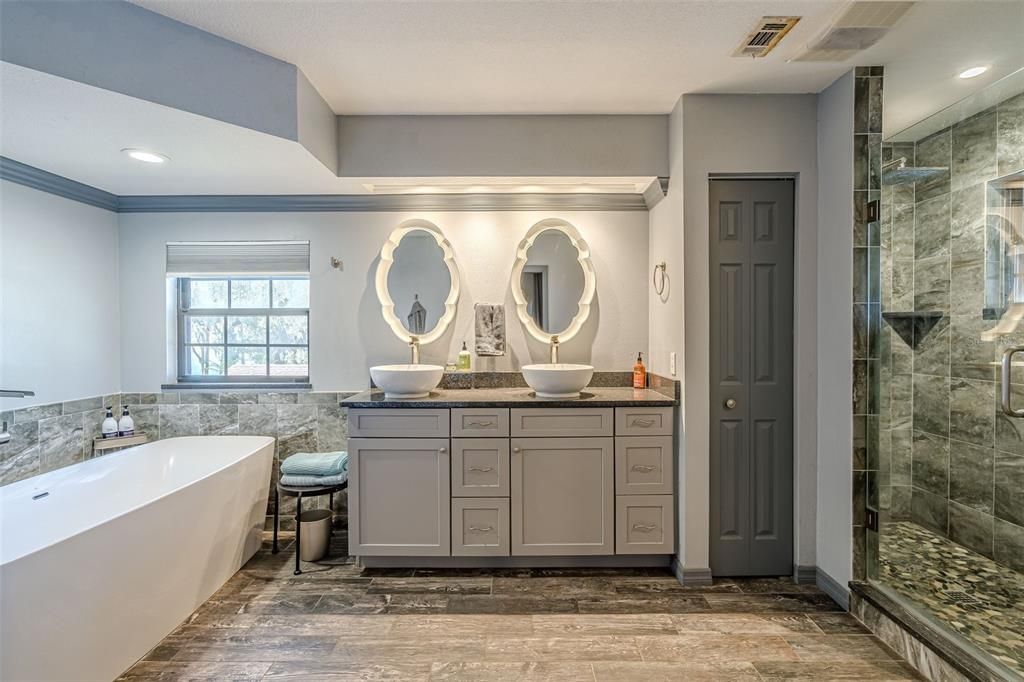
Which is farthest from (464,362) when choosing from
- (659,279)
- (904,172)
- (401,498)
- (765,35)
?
(904,172)

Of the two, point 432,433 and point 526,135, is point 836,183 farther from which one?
point 432,433

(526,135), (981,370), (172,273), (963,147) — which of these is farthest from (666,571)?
(172,273)

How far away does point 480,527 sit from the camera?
2.83m

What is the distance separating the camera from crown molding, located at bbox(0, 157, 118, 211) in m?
2.64

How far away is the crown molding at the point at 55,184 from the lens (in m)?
2.64

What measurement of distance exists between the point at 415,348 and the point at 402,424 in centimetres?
68

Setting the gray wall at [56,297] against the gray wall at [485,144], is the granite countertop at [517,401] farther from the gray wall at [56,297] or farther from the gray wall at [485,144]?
the gray wall at [56,297]

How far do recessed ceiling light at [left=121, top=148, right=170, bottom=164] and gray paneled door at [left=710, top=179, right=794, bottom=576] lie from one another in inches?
115

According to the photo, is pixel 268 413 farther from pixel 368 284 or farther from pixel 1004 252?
pixel 1004 252

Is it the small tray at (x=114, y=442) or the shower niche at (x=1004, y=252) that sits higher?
the shower niche at (x=1004, y=252)

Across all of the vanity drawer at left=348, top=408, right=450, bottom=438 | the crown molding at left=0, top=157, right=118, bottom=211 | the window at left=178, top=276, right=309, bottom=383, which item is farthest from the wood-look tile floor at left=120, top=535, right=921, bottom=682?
the crown molding at left=0, top=157, right=118, bottom=211

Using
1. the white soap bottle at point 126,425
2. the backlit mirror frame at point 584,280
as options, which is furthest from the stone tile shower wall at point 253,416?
the backlit mirror frame at point 584,280

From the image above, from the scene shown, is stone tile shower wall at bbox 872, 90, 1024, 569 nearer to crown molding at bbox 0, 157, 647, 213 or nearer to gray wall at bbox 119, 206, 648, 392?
gray wall at bbox 119, 206, 648, 392

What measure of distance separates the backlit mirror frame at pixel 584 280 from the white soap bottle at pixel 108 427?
8.89ft
